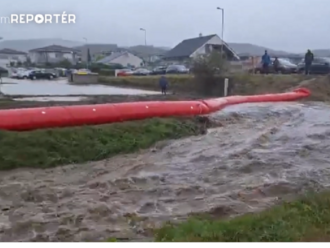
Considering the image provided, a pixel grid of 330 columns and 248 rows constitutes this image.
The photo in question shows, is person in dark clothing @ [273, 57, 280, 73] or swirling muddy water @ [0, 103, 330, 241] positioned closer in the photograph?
swirling muddy water @ [0, 103, 330, 241]

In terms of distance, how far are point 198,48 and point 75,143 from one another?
11.6 meters

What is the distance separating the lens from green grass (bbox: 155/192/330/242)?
11.5 ft

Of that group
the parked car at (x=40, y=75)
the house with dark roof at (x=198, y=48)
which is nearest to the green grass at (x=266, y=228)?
the house with dark roof at (x=198, y=48)

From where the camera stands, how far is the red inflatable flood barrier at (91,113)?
7617 millimetres

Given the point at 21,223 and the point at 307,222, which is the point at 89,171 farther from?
the point at 307,222

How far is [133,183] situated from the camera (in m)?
6.19

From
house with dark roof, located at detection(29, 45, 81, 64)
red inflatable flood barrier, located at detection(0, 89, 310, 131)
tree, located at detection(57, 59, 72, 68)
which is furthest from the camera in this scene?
tree, located at detection(57, 59, 72, 68)

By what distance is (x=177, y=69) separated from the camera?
69.7 ft


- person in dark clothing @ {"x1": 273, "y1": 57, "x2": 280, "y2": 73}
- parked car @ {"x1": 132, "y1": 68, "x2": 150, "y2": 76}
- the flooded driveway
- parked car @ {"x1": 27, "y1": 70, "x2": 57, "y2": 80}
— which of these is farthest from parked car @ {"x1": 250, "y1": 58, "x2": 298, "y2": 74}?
parked car @ {"x1": 27, "y1": 70, "x2": 57, "y2": 80}

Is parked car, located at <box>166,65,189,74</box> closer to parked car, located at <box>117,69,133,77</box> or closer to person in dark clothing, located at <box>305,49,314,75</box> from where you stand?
parked car, located at <box>117,69,133,77</box>

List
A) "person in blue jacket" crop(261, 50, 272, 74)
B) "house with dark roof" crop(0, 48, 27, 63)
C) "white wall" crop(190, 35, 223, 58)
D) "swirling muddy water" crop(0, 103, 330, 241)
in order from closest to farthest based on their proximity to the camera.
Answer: "swirling muddy water" crop(0, 103, 330, 241) → "house with dark roof" crop(0, 48, 27, 63) → "white wall" crop(190, 35, 223, 58) → "person in blue jacket" crop(261, 50, 272, 74)

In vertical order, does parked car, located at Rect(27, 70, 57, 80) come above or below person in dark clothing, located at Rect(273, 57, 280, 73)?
below

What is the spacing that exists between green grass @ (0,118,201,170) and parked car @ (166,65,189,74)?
1144 cm

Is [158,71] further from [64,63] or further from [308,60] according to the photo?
[64,63]
